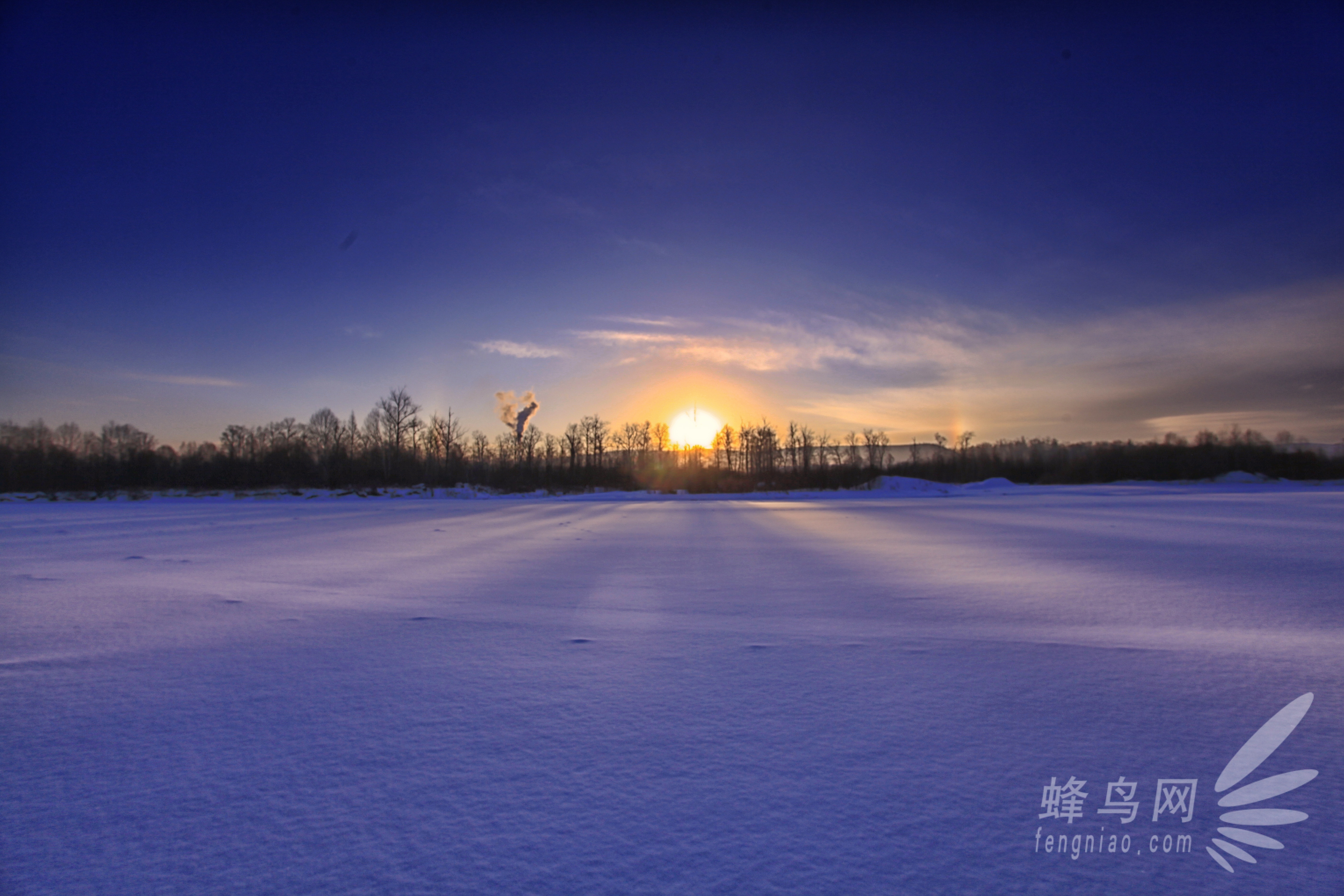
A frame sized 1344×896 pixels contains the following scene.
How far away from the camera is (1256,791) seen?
1801 millimetres

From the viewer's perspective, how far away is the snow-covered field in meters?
1.46

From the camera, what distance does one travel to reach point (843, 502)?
86.1ft

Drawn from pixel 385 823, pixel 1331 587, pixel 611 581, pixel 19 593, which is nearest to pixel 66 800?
pixel 385 823

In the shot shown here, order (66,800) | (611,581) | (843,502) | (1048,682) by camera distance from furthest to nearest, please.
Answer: (843,502) → (611,581) → (1048,682) → (66,800)

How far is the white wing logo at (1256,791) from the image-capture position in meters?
1.56

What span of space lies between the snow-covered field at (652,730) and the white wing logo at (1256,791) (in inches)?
1.1

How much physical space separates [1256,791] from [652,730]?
1.91 m

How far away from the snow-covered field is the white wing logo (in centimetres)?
3

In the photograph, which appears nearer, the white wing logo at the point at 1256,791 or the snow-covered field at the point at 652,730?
the snow-covered field at the point at 652,730

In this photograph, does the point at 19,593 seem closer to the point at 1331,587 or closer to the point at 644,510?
the point at 1331,587

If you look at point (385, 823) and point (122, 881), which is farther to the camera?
point (385, 823)

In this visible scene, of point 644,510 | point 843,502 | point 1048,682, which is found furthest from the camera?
point 843,502

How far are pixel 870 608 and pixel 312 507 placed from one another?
2294 cm

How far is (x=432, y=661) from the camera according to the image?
313cm
